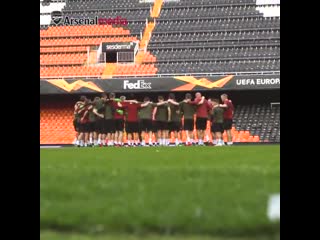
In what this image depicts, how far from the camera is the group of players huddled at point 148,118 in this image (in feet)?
52.3

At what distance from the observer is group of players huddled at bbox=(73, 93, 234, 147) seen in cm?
1593

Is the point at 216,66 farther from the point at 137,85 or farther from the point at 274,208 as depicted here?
the point at 274,208

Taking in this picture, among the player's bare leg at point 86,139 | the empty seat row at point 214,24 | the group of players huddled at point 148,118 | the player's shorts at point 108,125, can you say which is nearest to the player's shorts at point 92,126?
the group of players huddled at point 148,118

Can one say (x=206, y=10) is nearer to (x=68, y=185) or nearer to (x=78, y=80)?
(x=78, y=80)

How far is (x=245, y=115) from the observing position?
24.6 meters

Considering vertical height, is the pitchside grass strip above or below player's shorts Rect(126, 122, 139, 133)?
below

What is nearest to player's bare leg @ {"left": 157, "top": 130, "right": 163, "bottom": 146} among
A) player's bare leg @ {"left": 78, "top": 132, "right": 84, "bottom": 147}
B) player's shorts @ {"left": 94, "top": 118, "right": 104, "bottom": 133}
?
player's shorts @ {"left": 94, "top": 118, "right": 104, "bottom": 133}

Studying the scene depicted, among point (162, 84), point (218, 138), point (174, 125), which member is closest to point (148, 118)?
point (174, 125)

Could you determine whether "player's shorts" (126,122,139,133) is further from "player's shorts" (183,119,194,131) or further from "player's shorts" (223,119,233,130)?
"player's shorts" (223,119,233,130)

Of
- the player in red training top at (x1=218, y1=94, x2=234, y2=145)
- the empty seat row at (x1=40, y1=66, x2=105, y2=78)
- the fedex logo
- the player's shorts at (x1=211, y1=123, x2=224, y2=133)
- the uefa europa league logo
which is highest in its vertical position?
the uefa europa league logo

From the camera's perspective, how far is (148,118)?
56.4 feet

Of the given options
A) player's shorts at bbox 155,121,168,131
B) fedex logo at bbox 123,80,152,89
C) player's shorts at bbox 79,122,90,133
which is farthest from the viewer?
fedex logo at bbox 123,80,152,89

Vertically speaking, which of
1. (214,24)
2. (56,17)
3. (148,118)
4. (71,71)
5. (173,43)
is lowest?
(148,118)

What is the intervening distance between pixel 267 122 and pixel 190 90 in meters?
4.00
